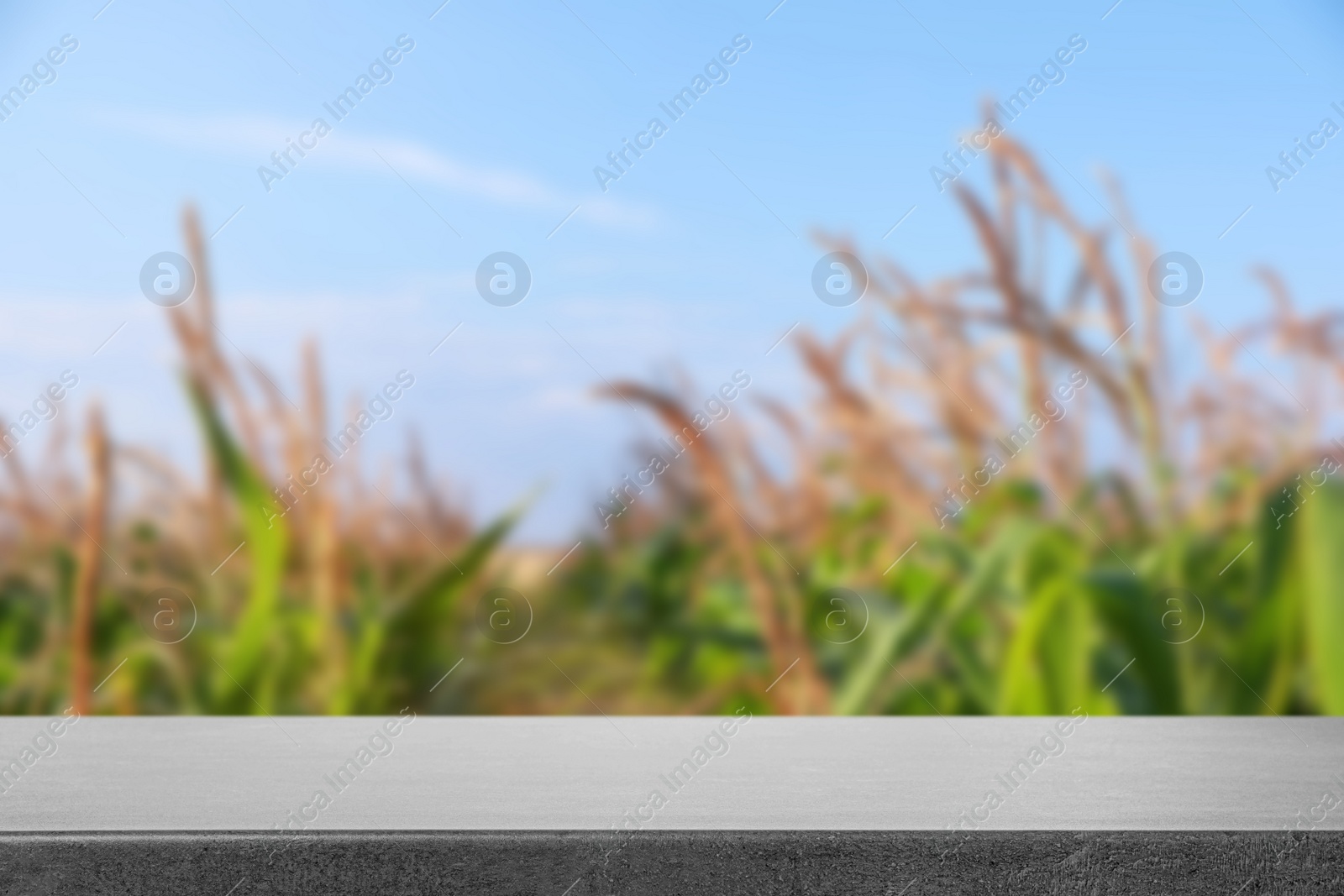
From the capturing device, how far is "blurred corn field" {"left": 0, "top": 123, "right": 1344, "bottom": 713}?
1.56 metres

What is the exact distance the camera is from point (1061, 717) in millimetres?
1430

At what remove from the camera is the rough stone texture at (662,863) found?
70cm

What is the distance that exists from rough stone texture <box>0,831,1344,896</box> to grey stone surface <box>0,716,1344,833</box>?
0.01 m

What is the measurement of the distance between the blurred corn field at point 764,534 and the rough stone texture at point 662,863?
80 cm

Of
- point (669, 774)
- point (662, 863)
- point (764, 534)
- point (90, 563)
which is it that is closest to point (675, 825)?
point (662, 863)

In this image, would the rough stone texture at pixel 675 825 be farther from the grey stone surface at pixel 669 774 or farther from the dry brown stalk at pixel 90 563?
the dry brown stalk at pixel 90 563

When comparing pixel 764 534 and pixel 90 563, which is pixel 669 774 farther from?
pixel 90 563

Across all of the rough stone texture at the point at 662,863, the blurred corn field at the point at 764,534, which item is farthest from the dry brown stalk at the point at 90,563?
the rough stone texture at the point at 662,863

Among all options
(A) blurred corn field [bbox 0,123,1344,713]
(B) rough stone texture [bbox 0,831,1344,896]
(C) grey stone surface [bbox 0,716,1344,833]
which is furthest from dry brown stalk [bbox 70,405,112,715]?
(B) rough stone texture [bbox 0,831,1344,896]

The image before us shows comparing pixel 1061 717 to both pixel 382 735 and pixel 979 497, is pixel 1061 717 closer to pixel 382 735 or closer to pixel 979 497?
pixel 979 497

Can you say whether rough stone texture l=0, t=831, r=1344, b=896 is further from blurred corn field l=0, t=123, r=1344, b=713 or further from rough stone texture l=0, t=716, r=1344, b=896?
blurred corn field l=0, t=123, r=1344, b=713

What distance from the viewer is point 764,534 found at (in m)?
1.61

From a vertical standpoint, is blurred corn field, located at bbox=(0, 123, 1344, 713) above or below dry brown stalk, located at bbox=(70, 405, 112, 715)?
below

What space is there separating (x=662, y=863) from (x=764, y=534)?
0.92 metres
